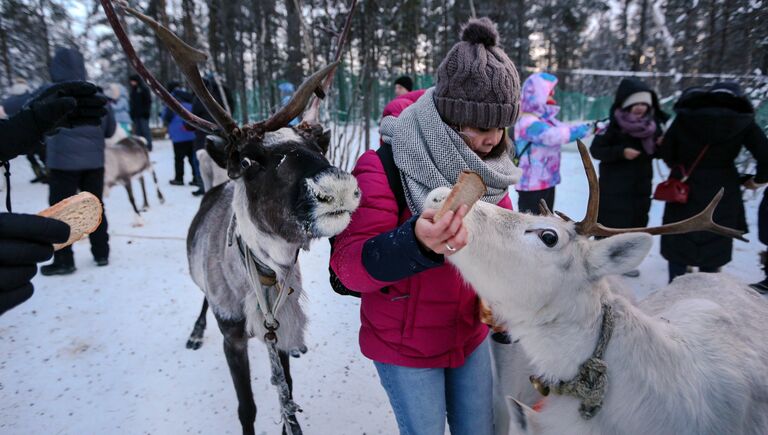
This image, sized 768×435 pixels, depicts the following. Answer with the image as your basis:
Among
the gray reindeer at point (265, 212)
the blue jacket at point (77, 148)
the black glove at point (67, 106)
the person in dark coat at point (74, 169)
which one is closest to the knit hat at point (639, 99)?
the gray reindeer at point (265, 212)

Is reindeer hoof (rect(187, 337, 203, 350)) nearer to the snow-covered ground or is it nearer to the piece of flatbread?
the snow-covered ground

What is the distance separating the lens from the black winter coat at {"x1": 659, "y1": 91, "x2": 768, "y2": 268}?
11.5 feet

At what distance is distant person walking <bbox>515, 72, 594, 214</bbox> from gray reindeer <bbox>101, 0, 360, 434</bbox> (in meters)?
2.70

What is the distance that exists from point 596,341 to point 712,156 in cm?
320

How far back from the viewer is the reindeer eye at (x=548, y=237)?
1.53 meters

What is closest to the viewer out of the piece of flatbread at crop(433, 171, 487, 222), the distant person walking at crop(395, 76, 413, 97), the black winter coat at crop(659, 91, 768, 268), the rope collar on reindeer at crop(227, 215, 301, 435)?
the piece of flatbread at crop(433, 171, 487, 222)

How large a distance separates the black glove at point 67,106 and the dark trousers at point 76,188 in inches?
111

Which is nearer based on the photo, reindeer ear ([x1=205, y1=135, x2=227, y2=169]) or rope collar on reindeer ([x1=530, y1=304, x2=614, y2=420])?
rope collar on reindeer ([x1=530, y1=304, x2=614, y2=420])

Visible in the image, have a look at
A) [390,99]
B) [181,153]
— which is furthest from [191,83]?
[390,99]

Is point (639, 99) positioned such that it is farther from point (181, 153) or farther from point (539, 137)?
point (181, 153)

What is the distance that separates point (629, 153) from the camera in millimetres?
4023

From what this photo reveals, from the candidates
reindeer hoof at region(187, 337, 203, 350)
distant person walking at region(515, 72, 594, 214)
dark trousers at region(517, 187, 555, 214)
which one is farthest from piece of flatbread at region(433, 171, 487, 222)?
dark trousers at region(517, 187, 555, 214)

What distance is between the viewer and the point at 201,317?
3.65 meters

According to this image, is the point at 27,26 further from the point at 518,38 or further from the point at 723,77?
the point at 723,77
